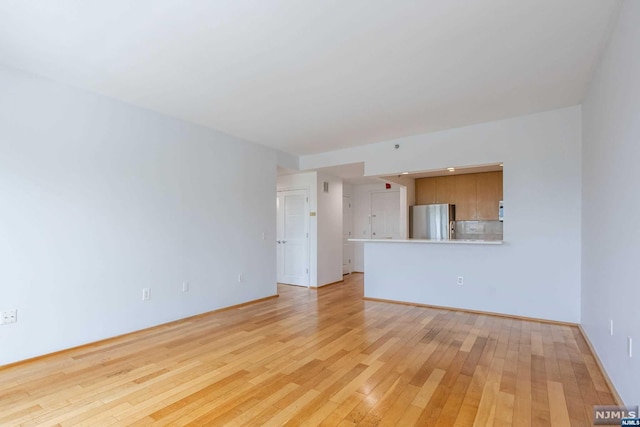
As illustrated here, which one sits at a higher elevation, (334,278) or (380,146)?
(380,146)

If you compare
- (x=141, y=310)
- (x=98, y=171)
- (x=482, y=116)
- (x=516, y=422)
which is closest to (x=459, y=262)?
(x=482, y=116)

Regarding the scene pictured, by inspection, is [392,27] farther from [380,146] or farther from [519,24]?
[380,146]

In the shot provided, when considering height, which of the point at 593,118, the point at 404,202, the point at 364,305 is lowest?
the point at 364,305

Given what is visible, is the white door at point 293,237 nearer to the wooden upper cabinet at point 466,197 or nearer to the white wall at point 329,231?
the white wall at point 329,231

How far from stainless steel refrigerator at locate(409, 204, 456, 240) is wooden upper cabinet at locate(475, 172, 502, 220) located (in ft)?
1.70

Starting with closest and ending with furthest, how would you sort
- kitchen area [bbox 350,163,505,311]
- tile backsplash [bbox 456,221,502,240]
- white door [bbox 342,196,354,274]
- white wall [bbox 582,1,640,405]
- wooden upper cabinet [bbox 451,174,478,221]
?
1. white wall [bbox 582,1,640,405]
2. kitchen area [bbox 350,163,505,311]
3. tile backsplash [bbox 456,221,502,240]
4. wooden upper cabinet [bbox 451,174,478,221]
5. white door [bbox 342,196,354,274]

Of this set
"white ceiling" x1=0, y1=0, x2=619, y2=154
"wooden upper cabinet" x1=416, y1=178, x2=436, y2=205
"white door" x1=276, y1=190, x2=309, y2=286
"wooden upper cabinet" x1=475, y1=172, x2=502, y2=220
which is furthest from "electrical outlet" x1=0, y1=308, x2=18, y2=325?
"wooden upper cabinet" x1=475, y1=172, x2=502, y2=220

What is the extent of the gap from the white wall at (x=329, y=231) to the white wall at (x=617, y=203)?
4.12 meters

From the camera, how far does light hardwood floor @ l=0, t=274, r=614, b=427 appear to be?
1.99 metres

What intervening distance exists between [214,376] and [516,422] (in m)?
2.09

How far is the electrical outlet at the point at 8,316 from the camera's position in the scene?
106 inches

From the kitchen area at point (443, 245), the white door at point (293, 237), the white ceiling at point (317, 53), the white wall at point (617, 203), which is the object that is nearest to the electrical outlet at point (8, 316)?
the white ceiling at point (317, 53)

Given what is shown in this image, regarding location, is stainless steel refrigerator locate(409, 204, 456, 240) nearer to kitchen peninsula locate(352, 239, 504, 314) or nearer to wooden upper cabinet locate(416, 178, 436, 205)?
wooden upper cabinet locate(416, 178, 436, 205)

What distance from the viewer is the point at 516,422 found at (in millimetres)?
1900
